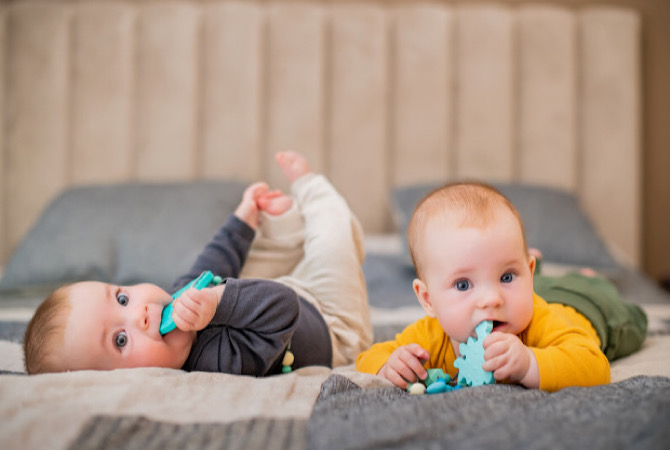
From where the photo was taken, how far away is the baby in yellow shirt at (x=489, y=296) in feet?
2.57

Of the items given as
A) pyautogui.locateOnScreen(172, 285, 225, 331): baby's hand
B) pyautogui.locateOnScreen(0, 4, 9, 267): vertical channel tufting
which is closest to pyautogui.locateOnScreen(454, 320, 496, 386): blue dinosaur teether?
pyautogui.locateOnScreen(172, 285, 225, 331): baby's hand

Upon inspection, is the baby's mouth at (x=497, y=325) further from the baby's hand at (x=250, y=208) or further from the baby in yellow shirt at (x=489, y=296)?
the baby's hand at (x=250, y=208)

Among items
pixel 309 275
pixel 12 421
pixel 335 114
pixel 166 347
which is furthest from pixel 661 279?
pixel 12 421

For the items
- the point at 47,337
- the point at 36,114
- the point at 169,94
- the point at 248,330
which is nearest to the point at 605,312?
the point at 248,330

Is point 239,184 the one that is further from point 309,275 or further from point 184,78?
point 309,275

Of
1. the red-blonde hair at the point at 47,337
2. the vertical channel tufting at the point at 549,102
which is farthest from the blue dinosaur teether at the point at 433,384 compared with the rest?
the vertical channel tufting at the point at 549,102

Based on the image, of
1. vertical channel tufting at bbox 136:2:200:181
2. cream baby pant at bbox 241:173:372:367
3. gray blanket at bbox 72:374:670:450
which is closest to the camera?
gray blanket at bbox 72:374:670:450

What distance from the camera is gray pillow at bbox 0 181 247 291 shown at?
1.76 metres

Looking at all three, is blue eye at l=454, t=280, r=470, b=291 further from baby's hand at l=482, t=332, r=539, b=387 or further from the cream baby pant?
the cream baby pant

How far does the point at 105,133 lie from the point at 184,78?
1.36 ft

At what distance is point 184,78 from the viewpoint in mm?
2453

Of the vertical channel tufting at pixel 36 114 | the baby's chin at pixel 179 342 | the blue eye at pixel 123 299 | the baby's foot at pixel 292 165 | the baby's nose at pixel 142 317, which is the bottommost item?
the baby's chin at pixel 179 342

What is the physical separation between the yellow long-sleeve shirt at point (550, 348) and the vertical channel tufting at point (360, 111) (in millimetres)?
1474

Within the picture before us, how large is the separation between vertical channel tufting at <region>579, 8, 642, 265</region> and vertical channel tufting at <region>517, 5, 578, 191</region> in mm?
74
